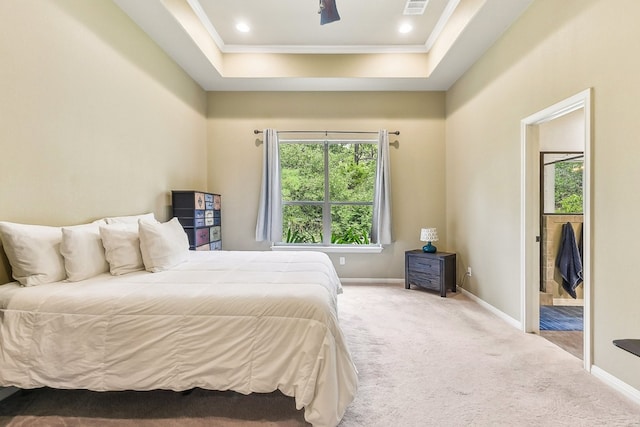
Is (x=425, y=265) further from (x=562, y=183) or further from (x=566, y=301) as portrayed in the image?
(x=562, y=183)

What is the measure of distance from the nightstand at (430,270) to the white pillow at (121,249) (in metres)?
3.37

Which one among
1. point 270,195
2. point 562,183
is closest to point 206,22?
point 270,195

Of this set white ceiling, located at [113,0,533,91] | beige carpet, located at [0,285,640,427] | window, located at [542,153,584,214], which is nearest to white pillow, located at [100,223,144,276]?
beige carpet, located at [0,285,640,427]

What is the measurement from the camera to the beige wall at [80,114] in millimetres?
1916

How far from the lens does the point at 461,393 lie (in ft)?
Result: 6.30

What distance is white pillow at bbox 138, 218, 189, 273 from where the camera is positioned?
88.8 inches

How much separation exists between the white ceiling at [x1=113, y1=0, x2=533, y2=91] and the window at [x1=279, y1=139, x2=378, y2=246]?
0.97 m

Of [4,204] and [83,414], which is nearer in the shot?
[83,414]

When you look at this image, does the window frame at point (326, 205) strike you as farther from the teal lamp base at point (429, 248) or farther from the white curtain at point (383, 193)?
the teal lamp base at point (429, 248)

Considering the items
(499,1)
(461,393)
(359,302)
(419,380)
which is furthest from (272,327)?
(499,1)

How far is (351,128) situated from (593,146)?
3.08 m

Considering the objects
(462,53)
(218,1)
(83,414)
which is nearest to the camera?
(83,414)

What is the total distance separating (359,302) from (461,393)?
6.12 ft

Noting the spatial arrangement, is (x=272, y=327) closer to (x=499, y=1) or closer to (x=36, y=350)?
(x=36, y=350)
